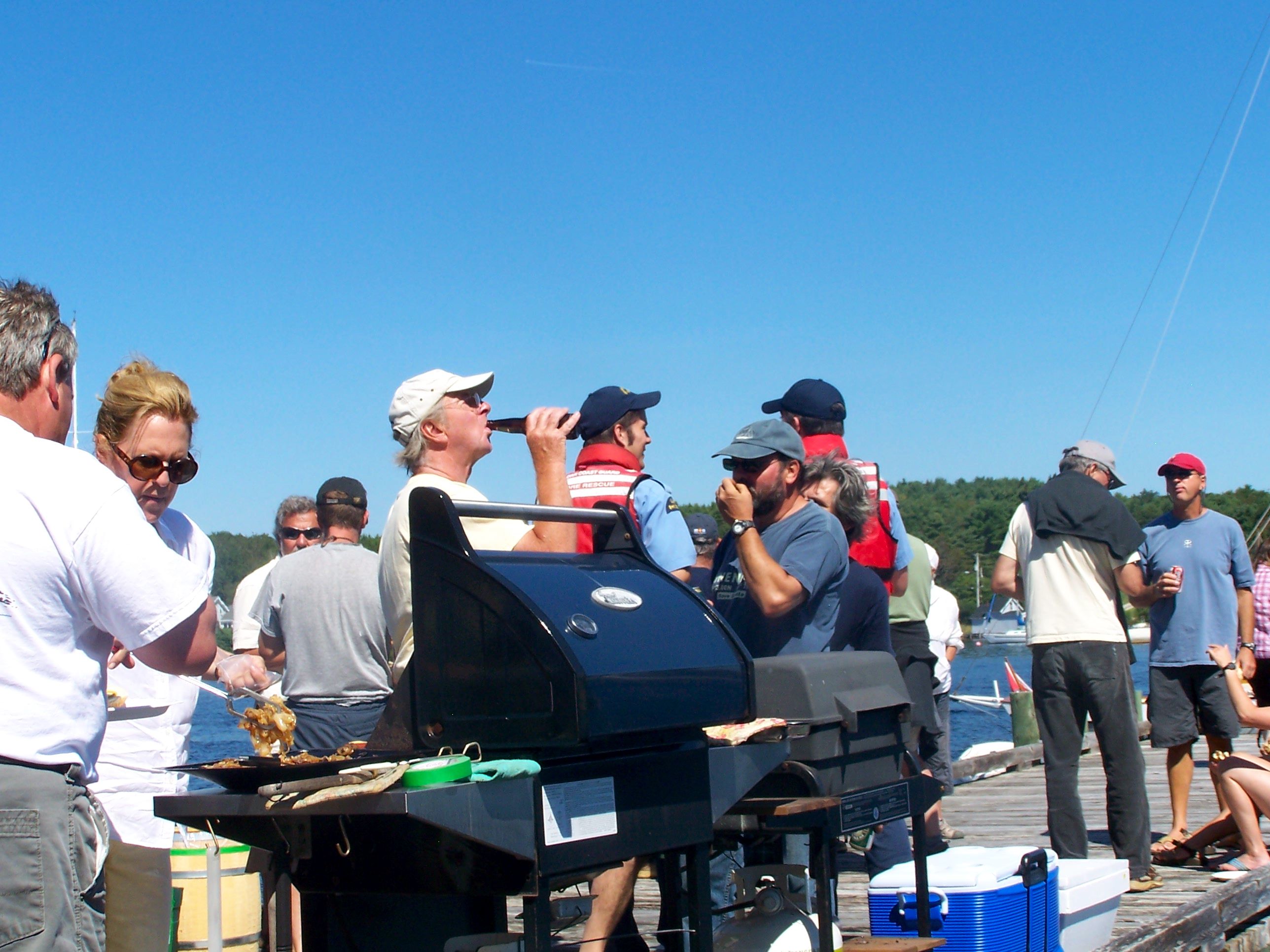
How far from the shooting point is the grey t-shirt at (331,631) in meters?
5.22

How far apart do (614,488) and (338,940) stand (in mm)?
2274

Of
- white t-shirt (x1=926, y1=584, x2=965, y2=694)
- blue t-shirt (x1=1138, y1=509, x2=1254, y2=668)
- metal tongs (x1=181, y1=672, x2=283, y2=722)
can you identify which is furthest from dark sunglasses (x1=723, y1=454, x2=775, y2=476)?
white t-shirt (x1=926, y1=584, x2=965, y2=694)

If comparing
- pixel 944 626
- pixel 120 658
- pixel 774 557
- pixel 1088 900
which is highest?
pixel 774 557

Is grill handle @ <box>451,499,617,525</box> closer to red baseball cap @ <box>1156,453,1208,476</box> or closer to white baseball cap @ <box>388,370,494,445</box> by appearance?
white baseball cap @ <box>388,370,494,445</box>

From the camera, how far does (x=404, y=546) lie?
10.3 ft

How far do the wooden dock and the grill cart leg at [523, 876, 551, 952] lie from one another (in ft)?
3.93

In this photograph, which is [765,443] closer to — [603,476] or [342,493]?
[603,476]

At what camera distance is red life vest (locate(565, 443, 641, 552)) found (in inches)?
180

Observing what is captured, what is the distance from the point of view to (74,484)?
89.9 inches

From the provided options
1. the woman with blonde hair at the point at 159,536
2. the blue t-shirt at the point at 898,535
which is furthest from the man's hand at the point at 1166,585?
the woman with blonde hair at the point at 159,536

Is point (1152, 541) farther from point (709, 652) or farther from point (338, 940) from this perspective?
point (338, 940)

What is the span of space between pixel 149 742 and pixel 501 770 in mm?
1808

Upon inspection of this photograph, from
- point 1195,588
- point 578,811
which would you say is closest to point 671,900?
point 578,811

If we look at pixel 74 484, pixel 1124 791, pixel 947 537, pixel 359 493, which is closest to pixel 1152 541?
pixel 1124 791
